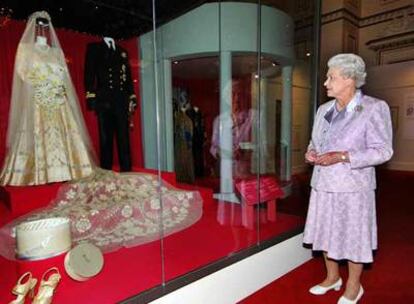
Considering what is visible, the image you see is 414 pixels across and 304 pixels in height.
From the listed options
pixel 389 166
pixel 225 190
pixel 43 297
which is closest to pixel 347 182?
pixel 43 297

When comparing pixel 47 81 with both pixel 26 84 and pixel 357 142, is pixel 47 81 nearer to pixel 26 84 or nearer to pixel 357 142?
pixel 26 84

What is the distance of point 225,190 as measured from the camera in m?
3.74

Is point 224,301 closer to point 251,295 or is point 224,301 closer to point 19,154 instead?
point 251,295

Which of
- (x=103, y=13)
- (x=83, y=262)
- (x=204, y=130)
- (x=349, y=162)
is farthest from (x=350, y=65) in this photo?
(x=204, y=130)

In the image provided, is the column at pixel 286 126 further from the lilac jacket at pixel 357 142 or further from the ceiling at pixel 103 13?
the lilac jacket at pixel 357 142

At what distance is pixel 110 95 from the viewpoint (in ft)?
9.04

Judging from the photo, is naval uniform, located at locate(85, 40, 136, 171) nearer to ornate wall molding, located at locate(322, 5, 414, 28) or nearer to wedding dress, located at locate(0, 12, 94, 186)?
wedding dress, located at locate(0, 12, 94, 186)

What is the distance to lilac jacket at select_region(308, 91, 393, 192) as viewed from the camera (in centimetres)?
156

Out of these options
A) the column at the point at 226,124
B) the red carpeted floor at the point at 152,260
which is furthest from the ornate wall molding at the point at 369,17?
the red carpeted floor at the point at 152,260

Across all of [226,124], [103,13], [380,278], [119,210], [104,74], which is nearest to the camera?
[380,278]

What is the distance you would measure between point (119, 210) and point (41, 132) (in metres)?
0.92

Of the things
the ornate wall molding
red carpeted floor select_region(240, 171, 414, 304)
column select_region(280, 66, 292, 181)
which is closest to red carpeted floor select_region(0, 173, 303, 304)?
red carpeted floor select_region(240, 171, 414, 304)

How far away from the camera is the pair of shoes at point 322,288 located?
1883 mm

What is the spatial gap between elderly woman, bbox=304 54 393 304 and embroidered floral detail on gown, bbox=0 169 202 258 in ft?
3.62
